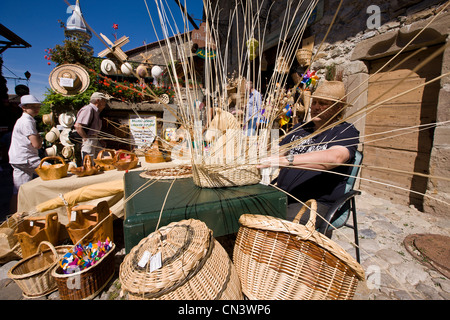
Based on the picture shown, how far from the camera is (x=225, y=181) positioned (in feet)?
4.28

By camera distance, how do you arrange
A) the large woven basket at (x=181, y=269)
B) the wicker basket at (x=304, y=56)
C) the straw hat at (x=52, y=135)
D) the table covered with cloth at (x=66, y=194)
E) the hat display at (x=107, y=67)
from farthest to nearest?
1. the hat display at (x=107, y=67)
2. the straw hat at (x=52, y=135)
3. the wicker basket at (x=304, y=56)
4. the table covered with cloth at (x=66, y=194)
5. the large woven basket at (x=181, y=269)

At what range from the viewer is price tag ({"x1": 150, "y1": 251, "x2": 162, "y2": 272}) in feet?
2.77

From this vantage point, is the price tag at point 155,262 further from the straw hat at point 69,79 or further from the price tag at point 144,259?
the straw hat at point 69,79

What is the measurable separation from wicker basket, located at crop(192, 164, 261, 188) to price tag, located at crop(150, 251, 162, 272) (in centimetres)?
51

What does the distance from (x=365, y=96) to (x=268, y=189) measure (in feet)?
9.04

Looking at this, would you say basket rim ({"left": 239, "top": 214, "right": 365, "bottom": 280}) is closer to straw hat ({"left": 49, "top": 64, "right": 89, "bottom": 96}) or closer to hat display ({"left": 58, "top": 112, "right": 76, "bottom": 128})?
straw hat ({"left": 49, "top": 64, "right": 89, "bottom": 96})

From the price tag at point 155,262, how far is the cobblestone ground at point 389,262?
19.7 inches

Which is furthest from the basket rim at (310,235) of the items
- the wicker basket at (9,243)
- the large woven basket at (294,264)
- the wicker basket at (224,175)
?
the wicker basket at (9,243)

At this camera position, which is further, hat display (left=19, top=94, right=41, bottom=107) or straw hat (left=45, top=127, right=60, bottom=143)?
straw hat (left=45, top=127, right=60, bottom=143)

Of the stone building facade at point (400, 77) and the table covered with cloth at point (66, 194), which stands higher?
the stone building facade at point (400, 77)

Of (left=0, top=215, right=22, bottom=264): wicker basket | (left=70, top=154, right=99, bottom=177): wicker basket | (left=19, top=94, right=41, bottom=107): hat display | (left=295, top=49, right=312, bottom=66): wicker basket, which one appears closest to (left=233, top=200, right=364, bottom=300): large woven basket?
(left=70, top=154, right=99, bottom=177): wicker basket

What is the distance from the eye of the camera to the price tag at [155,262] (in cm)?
85

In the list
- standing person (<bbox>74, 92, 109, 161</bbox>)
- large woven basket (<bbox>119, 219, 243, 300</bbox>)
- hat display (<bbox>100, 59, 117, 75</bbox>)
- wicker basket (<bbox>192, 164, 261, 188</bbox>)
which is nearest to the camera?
large woven basket (<bbox>119, 219, 243, 300</bbox>)
